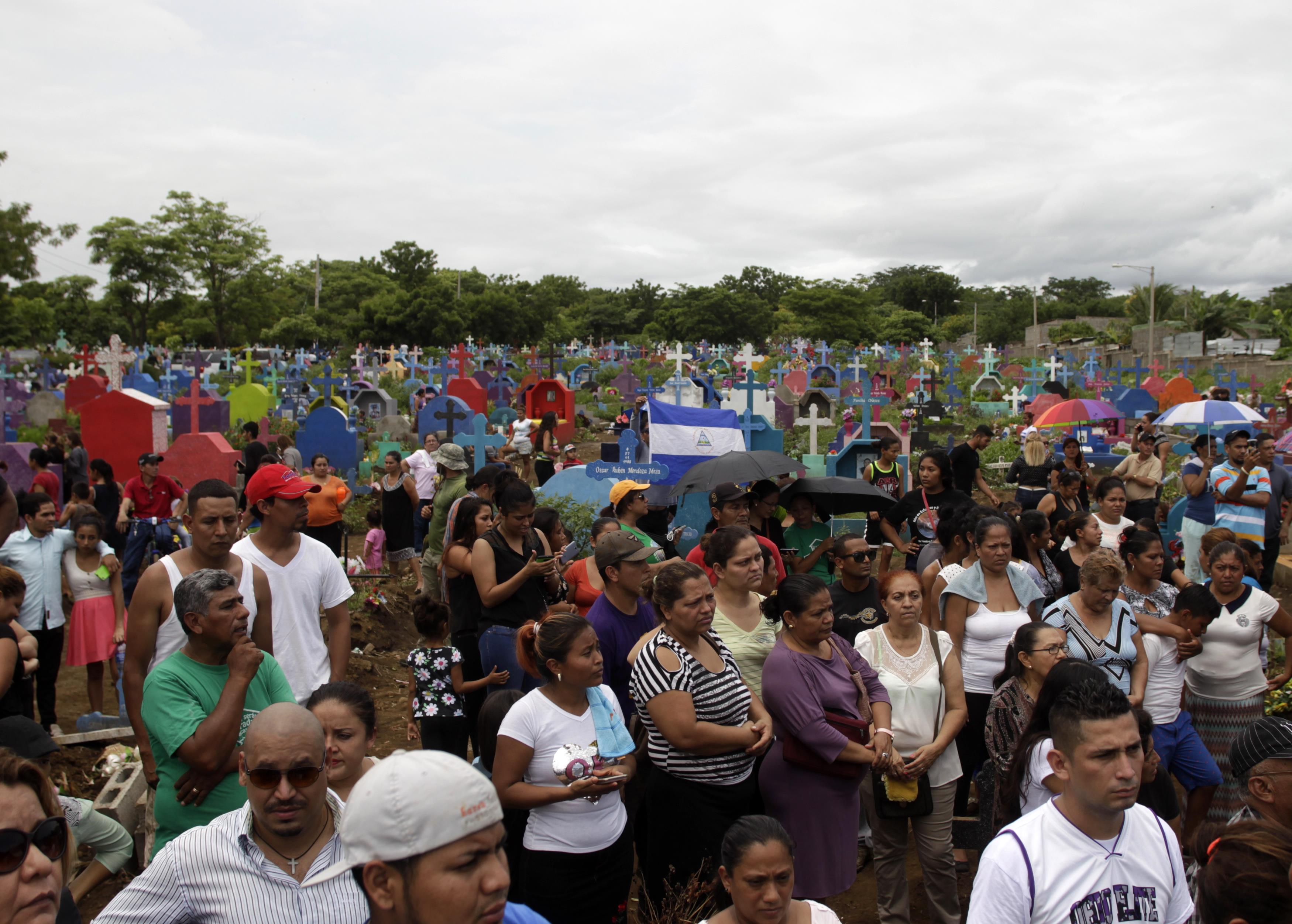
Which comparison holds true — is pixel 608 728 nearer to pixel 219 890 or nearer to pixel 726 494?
pixel 219 890

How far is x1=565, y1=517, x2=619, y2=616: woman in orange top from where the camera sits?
4867mm

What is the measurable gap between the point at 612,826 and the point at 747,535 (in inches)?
56.2

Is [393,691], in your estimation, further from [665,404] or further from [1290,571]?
[1290,571]

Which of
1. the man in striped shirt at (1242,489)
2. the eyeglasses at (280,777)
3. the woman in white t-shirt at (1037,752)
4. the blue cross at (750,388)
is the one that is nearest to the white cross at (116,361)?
the blue cross at (750,388)

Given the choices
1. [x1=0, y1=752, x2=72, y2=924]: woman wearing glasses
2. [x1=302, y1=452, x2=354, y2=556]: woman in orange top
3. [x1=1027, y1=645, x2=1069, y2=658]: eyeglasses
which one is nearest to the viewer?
[x1=0, y1=752, x2=72, y2=924]: woman wearing glasses

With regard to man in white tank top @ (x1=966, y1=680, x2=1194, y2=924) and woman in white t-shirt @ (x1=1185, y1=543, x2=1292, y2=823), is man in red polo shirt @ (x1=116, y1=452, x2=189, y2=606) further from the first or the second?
woman in white t-shirt @ (x1=1185, y1=543, x2=1292, y2=823)

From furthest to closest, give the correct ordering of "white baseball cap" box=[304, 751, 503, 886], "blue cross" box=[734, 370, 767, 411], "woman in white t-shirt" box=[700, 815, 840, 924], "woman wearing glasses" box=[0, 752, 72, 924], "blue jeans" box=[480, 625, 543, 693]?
"blue cross" box=[734, 370, 767, 411] → "blue jeans" box=[480, 625, 543, 693] → "woman in white t-shirt" box=[700, 815, 840, 924] → "woman wearing glasses" box=[0, 752, 72, 924] → "white baseball cap" box=[304, 751, 503, 886]

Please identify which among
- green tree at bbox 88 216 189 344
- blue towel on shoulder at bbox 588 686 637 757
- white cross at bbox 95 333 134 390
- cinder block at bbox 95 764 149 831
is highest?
green tree at bbox 88 216 189 344

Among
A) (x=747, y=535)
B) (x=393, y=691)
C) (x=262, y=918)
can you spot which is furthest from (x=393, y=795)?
(x=393, y=691)

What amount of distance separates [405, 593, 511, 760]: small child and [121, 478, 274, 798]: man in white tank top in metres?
1.08

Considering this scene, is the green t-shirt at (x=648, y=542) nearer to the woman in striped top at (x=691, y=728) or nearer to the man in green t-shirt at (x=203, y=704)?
the woman in striped top at (x=691, y=728)

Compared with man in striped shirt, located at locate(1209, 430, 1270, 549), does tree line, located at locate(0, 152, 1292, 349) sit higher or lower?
higher

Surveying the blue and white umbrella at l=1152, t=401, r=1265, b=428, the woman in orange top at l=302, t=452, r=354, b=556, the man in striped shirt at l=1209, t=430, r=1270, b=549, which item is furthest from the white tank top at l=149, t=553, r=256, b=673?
the blue and white umbrella at l=1152, t=401, r=1265, b=428

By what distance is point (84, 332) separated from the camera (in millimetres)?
43969
